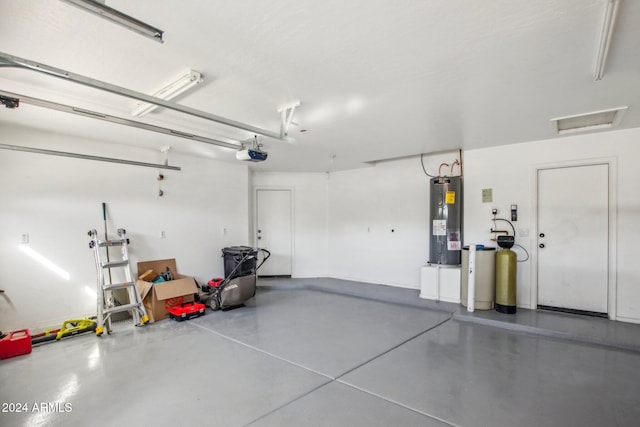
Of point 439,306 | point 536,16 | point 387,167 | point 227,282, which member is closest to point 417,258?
point 439,306

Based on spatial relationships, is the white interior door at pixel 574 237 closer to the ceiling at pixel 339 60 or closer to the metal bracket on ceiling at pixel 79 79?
the ceiling at pixel 339 60

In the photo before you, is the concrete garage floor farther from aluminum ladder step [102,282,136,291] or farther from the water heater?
the water heater

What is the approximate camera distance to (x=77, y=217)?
424 centimetres

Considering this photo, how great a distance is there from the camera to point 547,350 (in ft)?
10.9

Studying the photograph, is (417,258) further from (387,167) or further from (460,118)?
(460,118)

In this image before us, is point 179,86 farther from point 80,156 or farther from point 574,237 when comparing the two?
point 574,237

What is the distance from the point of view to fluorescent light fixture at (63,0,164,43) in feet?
4.76

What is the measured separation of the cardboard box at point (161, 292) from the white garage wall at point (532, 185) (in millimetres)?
4612

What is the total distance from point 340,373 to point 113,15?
304 centimetres

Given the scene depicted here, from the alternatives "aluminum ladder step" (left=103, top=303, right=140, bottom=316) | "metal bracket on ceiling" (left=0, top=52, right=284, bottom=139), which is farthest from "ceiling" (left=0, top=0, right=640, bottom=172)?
"aluminum ladder step" (left=103, top=303, right=140, bottom=316)

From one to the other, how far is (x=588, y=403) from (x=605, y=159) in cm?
323

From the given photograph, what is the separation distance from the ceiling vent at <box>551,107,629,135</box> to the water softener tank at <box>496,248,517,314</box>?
1763 mm

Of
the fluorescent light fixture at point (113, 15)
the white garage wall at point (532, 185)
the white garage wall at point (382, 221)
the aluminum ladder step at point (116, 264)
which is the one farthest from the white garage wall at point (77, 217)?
the white garage wall at point (532, 185)

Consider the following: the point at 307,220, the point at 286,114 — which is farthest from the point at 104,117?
the point at 307,220
